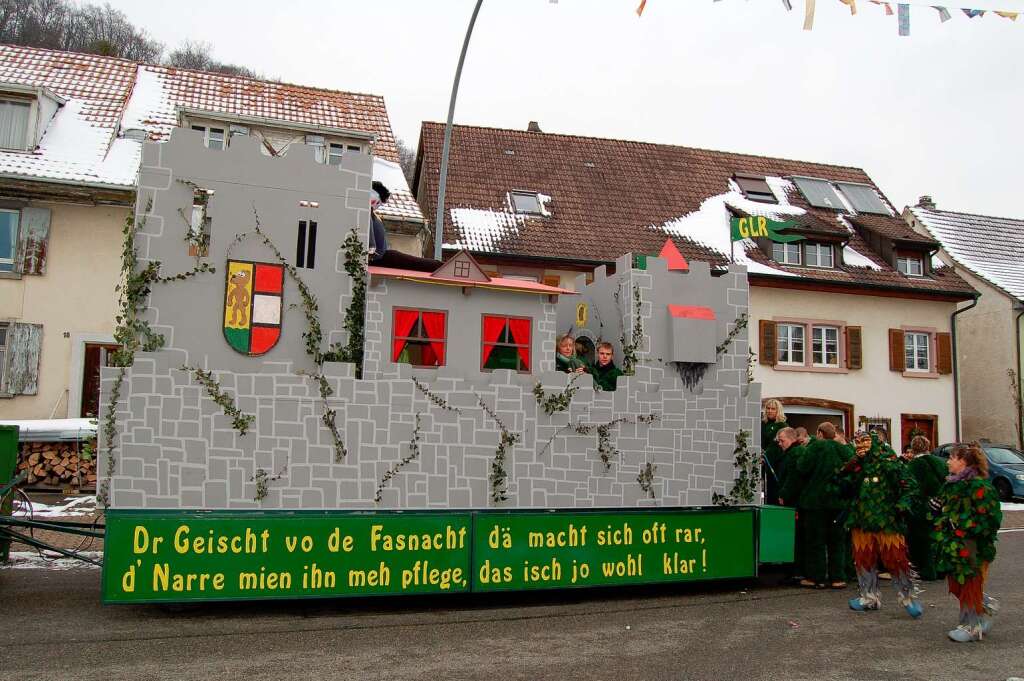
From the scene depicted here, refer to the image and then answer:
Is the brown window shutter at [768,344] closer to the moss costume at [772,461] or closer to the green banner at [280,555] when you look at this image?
the moss costume at [772,461]

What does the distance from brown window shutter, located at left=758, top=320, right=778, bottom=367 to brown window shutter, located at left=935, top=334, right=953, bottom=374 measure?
5.52 m

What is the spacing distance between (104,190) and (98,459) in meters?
12.1

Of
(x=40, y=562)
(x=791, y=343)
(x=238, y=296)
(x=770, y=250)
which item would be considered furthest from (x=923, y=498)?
(x=770, y=250)

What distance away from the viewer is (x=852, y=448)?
31.6ft

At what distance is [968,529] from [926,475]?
3.15m

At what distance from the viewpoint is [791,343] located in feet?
76.9

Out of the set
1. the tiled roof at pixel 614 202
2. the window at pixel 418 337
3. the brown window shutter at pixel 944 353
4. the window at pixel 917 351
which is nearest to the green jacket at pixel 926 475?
the window at pixel 418 337

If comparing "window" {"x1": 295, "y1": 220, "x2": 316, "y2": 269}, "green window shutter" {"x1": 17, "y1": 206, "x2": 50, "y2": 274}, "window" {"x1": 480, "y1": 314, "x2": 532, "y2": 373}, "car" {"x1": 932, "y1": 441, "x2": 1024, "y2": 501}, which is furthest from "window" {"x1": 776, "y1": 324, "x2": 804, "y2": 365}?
"green window shutter" {"x1": 17, "y1": 206, "x2": 50, "y2": 274}

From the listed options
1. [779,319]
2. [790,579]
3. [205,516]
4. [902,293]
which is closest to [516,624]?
[205,516]

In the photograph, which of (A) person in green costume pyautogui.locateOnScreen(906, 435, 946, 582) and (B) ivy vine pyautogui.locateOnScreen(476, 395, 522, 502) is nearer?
(B) ivy vine pyautogui.locateOnScreen(476, 395, 522, 502)

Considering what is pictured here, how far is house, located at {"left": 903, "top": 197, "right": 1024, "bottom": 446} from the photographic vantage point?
1009 inches

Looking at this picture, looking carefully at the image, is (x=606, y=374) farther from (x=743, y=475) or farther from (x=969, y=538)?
(x=969, y=538)

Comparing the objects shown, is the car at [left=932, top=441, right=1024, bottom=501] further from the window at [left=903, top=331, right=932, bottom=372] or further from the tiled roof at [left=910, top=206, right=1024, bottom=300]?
the tiled roof at [left=910, top=206, right=1024, bottom=300]

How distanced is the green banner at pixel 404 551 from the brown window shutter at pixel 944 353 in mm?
Answer: 18525
